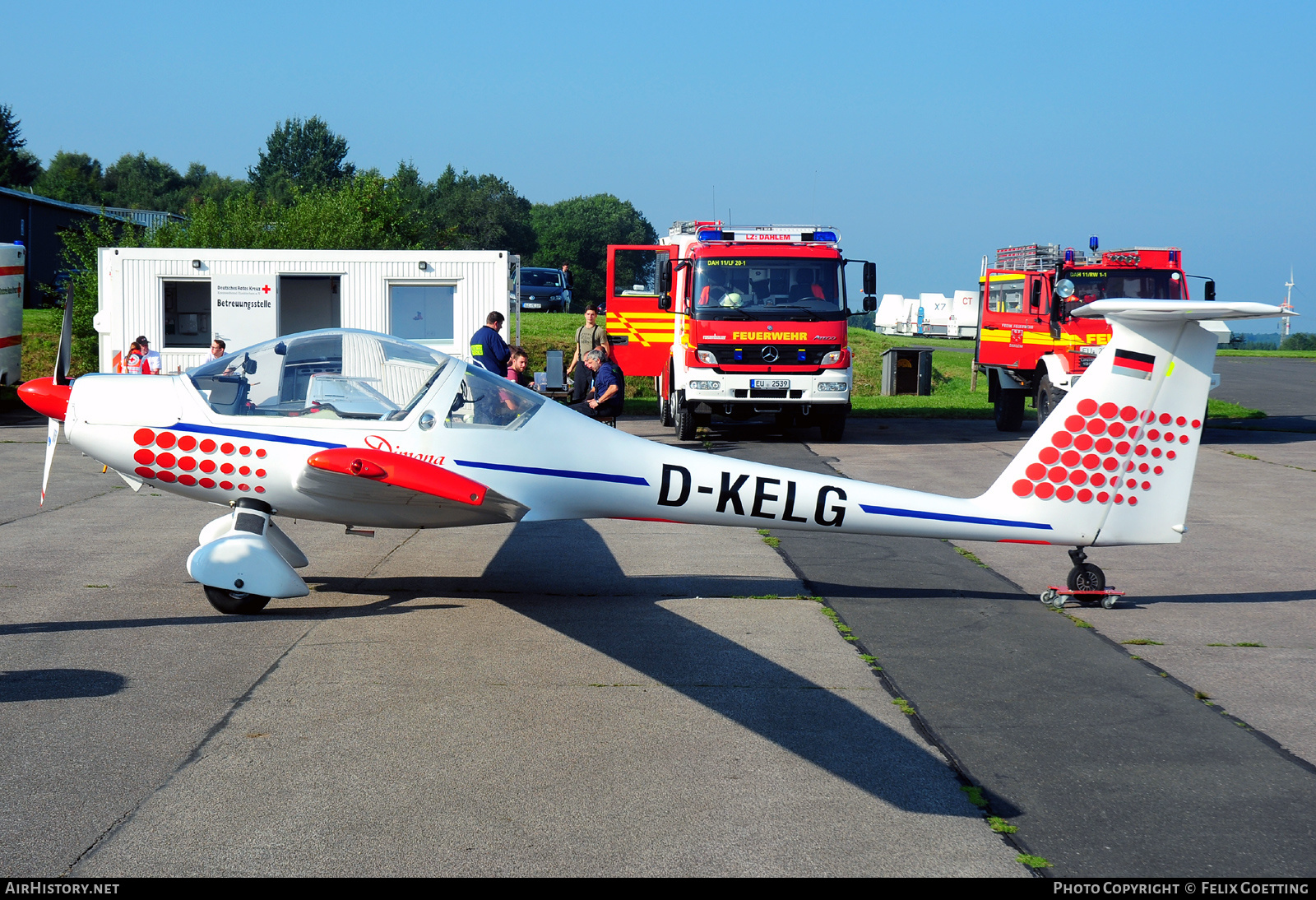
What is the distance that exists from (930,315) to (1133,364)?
204 ft

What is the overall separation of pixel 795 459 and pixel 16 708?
38.3 ft

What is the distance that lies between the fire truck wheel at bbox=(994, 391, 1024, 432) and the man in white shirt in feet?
49.2

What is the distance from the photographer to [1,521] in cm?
1003

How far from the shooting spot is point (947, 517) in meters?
6.97

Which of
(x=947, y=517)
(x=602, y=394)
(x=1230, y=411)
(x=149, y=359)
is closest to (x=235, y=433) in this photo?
(x=947, y=517)

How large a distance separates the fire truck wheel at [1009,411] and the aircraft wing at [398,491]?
50.5 feet

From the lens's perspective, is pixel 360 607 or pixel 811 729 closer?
pixel 811 729

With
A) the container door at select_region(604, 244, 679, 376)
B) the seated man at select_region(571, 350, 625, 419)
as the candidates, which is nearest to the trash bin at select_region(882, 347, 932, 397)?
the container door at select_region(604, 244, 679, 376)

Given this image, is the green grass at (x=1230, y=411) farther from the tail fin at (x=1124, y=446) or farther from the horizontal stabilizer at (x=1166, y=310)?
the horizontal stabilizer at (x=1166, y=310)

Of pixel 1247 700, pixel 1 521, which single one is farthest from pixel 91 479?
pixel 1247 700

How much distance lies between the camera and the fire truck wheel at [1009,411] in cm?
2020

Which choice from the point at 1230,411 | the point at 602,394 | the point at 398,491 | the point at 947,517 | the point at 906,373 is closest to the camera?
the point at 398,491

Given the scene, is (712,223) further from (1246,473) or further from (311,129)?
(311,129)

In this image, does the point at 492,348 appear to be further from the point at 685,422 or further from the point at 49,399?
the point at 49,399
